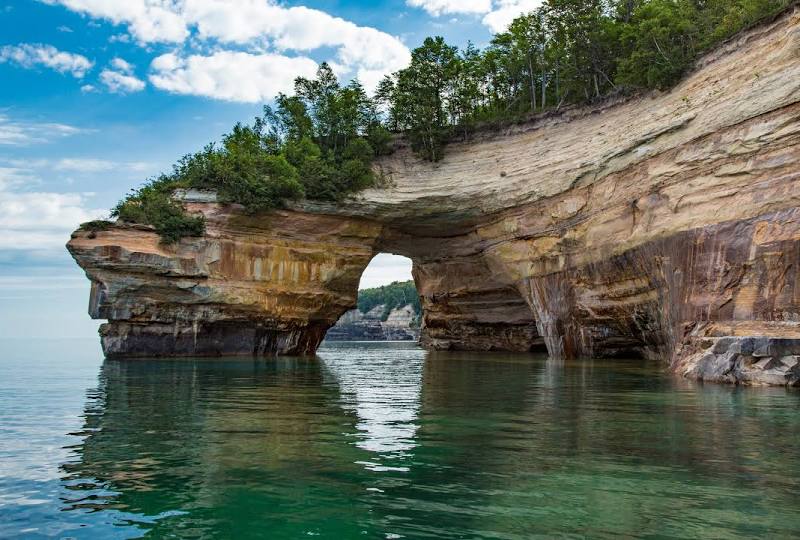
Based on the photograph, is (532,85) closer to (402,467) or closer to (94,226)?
(94,226)

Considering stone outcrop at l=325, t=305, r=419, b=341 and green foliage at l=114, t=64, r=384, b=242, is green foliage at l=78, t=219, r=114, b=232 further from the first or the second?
stone outcrop at l=325, t=305, r=419, b=341

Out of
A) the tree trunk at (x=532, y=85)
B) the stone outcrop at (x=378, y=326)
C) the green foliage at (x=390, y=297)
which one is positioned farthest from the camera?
the green foliage at (x=390, y=297)

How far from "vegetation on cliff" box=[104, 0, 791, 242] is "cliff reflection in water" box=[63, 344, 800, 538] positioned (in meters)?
21.8

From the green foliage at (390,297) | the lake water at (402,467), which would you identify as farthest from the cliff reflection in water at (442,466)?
the green foliage at (390,297)

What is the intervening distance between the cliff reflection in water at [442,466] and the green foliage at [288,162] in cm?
2157

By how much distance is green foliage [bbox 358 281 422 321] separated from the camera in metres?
129

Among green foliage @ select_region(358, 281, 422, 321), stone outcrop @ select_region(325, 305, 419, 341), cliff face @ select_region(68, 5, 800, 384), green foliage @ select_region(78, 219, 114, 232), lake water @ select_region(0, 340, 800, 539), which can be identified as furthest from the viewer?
green foliage @ select_region(358, 281, 422, 321)

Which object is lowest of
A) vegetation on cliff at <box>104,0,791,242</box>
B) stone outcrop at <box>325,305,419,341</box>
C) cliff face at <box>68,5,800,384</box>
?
stone outcrop at <box>325,305,419,341</box>

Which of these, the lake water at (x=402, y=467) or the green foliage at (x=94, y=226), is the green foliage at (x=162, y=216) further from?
the lake water at (x=402, y=467)

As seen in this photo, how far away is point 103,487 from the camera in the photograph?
6141mm

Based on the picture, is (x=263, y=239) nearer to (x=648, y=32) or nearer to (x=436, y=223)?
(x=436, y=223)

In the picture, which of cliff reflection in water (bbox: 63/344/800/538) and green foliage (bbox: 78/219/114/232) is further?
green foliage (bbox: 78/219/114/232)

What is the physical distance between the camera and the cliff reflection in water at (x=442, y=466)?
514 cm

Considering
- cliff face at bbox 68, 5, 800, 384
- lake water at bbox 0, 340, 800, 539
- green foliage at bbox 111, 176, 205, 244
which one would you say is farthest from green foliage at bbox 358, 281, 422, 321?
lake water at bbox 0, 340, 800, 539
